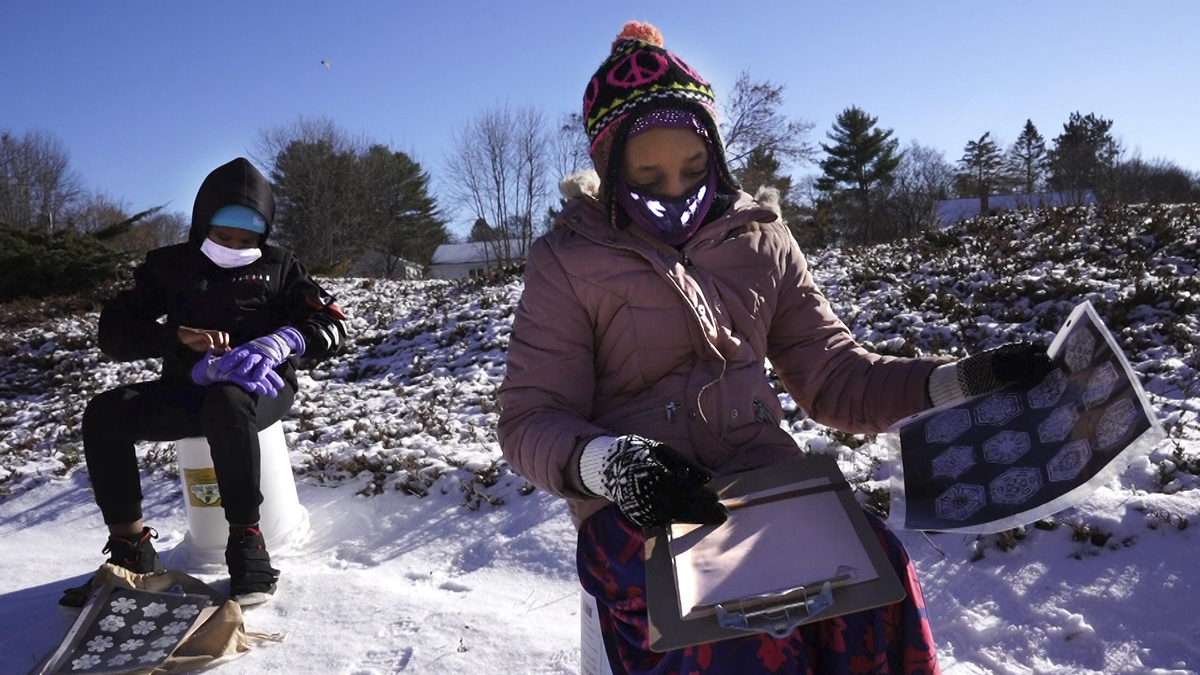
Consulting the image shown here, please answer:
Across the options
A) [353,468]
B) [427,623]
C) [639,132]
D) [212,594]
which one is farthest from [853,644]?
[353,468]

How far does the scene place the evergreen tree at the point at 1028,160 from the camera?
33781mm

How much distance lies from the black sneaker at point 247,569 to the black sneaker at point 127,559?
265mm

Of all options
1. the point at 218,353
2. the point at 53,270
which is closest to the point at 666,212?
the point at 218,353

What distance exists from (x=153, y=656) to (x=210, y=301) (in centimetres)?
137

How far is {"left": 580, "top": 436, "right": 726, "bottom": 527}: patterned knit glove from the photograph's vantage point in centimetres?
136

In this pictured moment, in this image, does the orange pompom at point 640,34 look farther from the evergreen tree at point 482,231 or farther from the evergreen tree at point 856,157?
the evergreen tree at point 856,157

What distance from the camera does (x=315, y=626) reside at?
2682 mm

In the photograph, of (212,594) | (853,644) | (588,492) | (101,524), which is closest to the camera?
(853,644)

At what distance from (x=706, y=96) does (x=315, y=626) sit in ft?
7.06

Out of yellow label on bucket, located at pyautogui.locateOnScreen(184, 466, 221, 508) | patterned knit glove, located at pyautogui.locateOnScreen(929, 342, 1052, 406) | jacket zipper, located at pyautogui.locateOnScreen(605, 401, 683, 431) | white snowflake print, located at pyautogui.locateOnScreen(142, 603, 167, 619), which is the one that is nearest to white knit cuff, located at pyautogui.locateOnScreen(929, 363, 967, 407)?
patterned knit glove, located at pyautogui.locateOnScreen(929, 342, 1052, 406)

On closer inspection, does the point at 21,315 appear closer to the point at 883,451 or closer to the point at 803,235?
the point at 883,451

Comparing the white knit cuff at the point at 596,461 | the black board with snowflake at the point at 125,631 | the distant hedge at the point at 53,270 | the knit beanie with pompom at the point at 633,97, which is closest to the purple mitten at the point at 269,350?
the black board with snowflake at the point at 125,631

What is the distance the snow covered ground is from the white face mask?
126 centimetres

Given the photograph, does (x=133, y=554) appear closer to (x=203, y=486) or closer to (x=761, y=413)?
(x=203, y=486)
